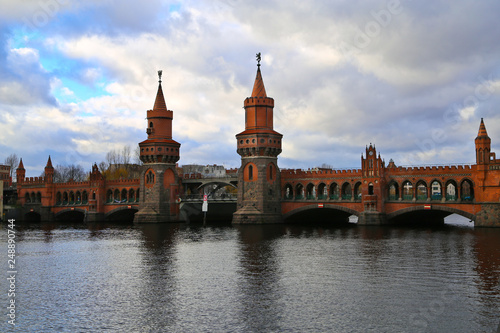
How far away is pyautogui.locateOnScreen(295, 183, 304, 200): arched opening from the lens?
81156 millimetres

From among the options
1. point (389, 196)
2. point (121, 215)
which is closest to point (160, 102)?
point (121, 215)

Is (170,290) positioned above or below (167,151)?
below

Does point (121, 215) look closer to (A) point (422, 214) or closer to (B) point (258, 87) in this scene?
(B) point (258, 87)

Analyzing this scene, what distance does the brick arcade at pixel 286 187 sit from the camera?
65.3 metres

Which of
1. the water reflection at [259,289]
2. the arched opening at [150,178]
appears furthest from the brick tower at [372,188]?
the arched opening at [150,178]

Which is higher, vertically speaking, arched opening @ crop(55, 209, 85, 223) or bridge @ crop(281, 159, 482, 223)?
bridge @ crop(281, 159, 482, 223)

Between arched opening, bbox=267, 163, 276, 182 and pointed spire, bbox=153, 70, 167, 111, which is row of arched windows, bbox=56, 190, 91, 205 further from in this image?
Result: arched opening, bbox=267, 163, 276, 182

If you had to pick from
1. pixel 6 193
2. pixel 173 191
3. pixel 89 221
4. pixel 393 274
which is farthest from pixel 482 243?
pixel 6 193

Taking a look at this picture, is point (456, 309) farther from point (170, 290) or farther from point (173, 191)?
point (173, 191)

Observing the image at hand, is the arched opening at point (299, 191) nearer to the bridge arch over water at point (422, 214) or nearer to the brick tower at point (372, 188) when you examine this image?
the brick tower at point (372, 188)

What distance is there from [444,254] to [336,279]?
1394 centimetres

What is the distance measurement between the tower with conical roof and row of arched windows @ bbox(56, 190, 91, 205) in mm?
75827

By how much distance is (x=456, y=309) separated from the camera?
22.2m

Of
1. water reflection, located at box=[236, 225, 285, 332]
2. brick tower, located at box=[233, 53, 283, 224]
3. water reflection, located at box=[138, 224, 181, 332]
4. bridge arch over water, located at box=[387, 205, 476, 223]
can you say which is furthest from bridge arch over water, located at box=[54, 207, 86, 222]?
water reflection, located at box=[236, 225, 285, 332]
